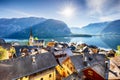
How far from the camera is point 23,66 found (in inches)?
1187

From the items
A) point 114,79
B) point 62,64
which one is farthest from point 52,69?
point 114,79

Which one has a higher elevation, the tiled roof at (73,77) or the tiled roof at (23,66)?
the tiled roof at (23,66)

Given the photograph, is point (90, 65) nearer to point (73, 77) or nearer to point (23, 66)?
point (73, 77)

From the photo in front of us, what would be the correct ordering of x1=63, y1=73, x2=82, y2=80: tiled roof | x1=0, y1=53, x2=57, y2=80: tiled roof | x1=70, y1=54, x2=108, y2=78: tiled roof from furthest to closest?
x1=70, y1=54, x2=108, y2=78: tiled roof
x1=63, y1=73, x2=82, y2=80: tiled roof
x1=0, y1=53, x2=57, y2=80: tiled roof

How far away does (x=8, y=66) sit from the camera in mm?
27438

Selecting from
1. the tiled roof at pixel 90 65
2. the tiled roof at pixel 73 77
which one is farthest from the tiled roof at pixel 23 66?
the tiled roof at pixel 90 65

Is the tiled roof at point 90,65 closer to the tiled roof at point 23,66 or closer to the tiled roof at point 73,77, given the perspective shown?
the tiled roof at point 73,77

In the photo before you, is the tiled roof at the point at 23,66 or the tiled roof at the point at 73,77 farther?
the tiled roof at the point at 73,77

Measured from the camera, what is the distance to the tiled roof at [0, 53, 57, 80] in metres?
26.4

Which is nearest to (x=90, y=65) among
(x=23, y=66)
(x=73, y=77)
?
(x=73, y=77)


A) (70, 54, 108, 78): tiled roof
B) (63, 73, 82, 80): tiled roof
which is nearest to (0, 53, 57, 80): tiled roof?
(63, 73, 82, 80): tiled roof

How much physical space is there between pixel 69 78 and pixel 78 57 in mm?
13434

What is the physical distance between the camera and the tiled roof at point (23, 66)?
86.7 feet

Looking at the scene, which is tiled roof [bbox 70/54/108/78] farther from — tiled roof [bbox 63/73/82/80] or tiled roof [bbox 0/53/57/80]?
tiled roof [bbox 0/53/57/80]
